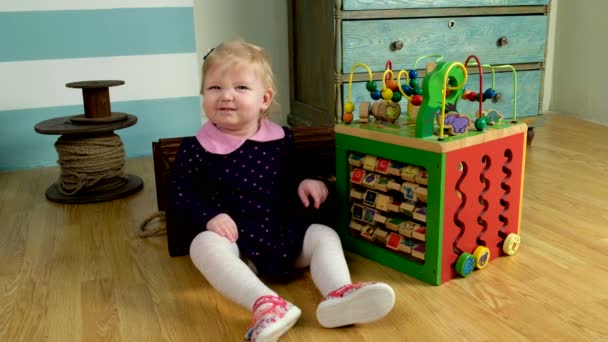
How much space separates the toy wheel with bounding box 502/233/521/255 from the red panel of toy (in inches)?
0.5

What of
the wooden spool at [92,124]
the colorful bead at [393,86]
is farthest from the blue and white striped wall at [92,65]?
the colorful bead at [393,86]

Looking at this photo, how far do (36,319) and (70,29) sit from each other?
4.13 ft

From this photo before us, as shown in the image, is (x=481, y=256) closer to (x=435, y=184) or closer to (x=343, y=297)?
(x=435, y=184)

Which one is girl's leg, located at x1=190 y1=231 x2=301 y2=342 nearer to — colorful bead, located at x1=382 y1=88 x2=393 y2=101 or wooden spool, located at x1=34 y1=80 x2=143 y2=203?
colorful bead, located at x1=382 y1=88 x2=393 y2=101

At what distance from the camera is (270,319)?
93 cm

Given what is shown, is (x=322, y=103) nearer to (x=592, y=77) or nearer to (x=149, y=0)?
(x=149, y=0)

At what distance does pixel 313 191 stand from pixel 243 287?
0.28 m

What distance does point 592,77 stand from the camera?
2600mm

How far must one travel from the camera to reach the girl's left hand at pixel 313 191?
1217mm

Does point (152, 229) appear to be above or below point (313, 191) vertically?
below

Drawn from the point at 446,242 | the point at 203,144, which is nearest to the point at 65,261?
the point at 203,144

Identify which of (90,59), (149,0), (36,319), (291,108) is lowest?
(36,319)

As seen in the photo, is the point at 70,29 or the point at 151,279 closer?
the point at 151,279

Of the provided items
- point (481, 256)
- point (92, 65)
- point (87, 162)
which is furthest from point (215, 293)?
point (92, 65)
